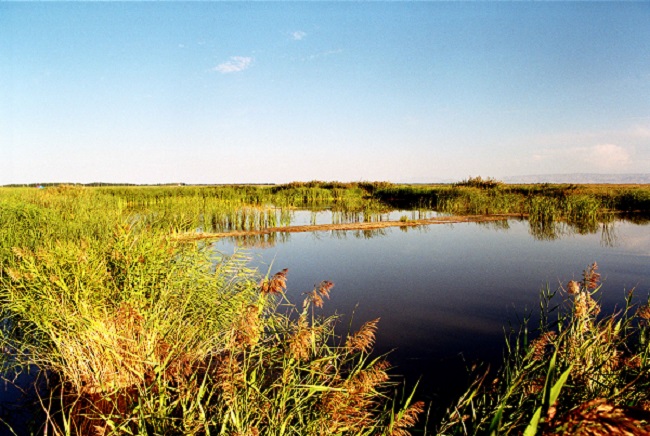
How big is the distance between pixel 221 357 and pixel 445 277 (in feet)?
26.9

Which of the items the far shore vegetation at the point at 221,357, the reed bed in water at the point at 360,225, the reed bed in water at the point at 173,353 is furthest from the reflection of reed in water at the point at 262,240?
the reed bed in water at the point at 173,353

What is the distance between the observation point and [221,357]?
3.80 m

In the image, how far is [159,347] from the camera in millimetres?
3713

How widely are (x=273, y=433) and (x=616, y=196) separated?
107 feet

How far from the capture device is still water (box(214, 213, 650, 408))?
6340 millimetres

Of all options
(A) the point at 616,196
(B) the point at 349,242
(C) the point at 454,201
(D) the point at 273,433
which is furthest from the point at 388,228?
(A) the point at 616,196

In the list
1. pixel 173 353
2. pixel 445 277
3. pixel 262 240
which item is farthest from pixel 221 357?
pixel 262 240

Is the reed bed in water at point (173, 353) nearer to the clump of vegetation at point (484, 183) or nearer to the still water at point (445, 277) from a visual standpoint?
the still water at point (445, 277)

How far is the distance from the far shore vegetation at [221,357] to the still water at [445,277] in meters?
0.57

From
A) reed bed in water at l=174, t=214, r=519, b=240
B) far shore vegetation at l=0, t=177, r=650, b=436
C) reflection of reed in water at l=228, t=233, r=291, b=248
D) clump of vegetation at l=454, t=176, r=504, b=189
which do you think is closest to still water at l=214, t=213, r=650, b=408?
reflection of reed in water at l=228, t=233, r=291, b=248

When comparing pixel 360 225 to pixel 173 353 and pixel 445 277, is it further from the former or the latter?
pixel 173 353

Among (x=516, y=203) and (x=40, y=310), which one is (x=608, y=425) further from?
(x=516, y=203)

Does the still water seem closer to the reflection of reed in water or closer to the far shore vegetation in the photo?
the reflection of reed in water

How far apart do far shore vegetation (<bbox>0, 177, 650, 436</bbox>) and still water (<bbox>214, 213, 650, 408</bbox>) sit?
567mm
